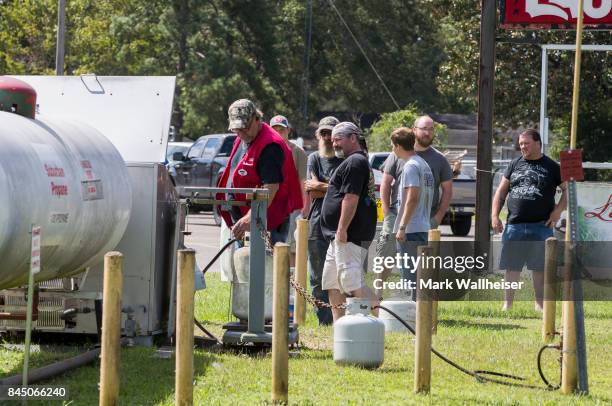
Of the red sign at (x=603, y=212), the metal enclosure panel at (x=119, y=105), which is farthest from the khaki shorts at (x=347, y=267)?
the red sign at (x=603, y=212)

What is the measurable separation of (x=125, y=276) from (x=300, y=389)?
2.40 meters

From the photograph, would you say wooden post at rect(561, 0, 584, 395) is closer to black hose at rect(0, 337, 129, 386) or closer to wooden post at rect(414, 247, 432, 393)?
wooden post at rect(414, 247, 432, 393)

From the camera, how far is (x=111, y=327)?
7.13 m

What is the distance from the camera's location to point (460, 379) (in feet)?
29.5

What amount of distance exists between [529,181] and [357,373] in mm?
4356

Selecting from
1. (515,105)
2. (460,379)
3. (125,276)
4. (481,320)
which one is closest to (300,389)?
(460,379)

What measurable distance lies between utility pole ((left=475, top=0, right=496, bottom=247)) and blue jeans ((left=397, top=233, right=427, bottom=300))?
15.1ft

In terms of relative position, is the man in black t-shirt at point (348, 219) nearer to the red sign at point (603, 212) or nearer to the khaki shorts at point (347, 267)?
the khaki shorts at point (347, 267)

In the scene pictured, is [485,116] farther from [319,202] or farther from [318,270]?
[318,270]

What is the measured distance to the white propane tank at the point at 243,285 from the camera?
10109mm

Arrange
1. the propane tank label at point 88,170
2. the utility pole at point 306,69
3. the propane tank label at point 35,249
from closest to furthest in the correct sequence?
the propane tank label at point 35,249 < the propane tank label at point 88,170 < the utility pole at point 306,69

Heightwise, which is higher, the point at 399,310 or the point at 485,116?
the point at 485,116

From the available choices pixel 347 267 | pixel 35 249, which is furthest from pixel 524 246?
pixel 35 249

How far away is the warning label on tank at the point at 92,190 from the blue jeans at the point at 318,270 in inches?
115
